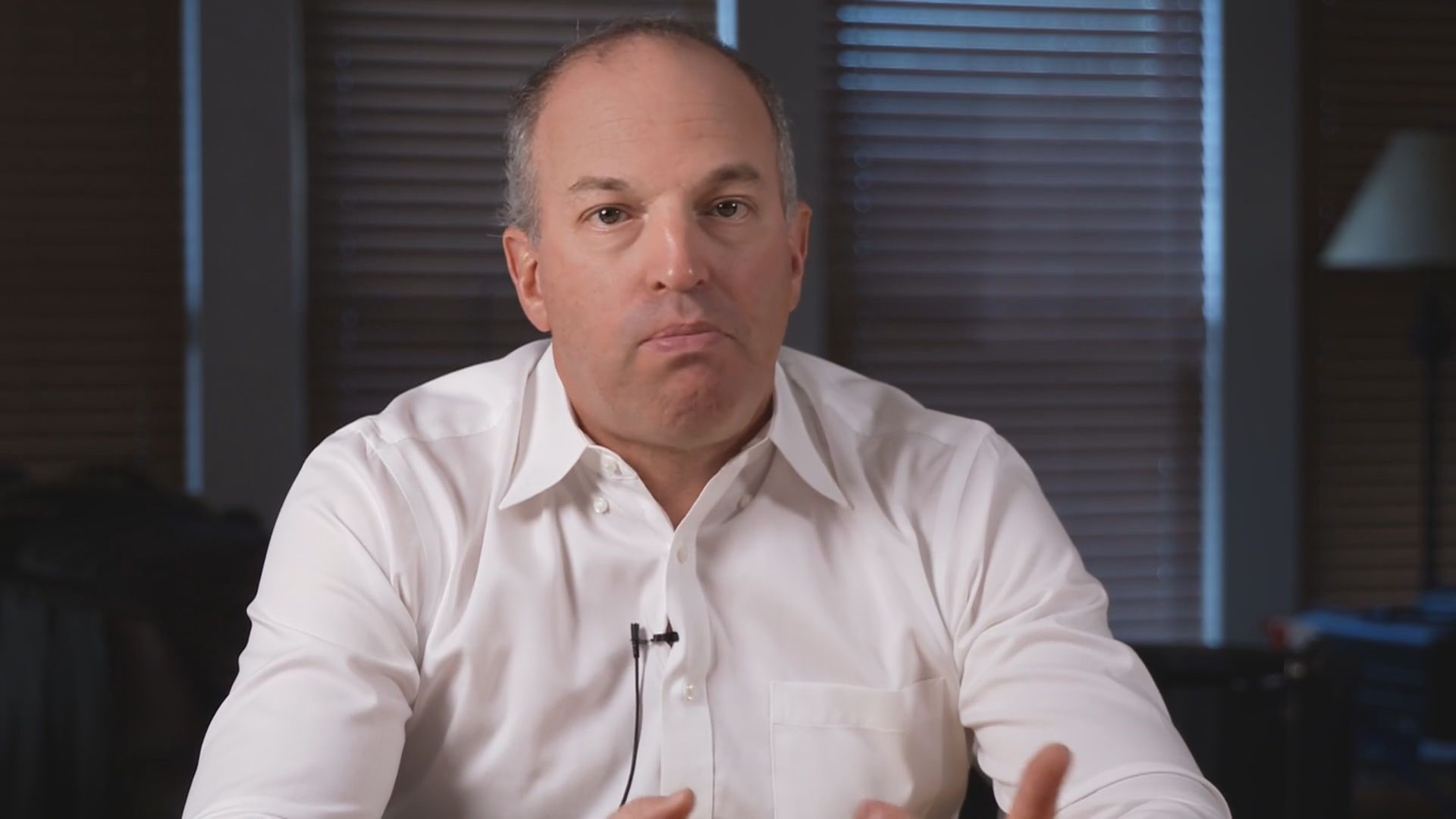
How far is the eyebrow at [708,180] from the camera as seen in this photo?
1319mm

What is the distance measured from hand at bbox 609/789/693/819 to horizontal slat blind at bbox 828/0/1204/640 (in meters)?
2.39

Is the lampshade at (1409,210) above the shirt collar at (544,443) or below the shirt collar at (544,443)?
above

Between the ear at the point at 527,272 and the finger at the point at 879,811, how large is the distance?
571mm

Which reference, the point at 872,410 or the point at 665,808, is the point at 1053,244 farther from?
the point at 665,808

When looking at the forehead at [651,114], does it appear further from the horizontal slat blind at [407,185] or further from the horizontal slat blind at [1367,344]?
the horizontal slat blind at [1367,344]

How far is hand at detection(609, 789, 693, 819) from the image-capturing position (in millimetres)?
1104

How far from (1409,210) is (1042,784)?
2678 millimetres

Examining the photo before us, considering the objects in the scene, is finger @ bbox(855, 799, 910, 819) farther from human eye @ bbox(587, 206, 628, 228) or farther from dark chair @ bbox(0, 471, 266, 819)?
dark chair @ bbox(0, 471, 266, 819)

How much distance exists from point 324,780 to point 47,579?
95 centimetres

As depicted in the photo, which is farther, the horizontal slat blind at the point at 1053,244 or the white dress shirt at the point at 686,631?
the horizontal slat blind at the point at 1053,244

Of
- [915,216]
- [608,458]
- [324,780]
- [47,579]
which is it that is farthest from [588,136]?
[915,216]

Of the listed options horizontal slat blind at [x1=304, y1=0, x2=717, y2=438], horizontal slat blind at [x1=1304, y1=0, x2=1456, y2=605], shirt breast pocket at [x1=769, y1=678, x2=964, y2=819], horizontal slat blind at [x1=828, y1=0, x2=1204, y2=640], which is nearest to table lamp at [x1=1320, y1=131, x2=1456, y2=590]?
horizontal slat blind at [x1=1304, y1=0, x2=1456, y2=605]

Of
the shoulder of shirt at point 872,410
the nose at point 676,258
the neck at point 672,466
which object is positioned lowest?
the neck at point 672,466

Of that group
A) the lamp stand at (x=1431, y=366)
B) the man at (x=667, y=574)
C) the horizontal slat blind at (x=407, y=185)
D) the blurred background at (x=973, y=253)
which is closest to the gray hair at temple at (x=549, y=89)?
the man at (x=667, y=574)
